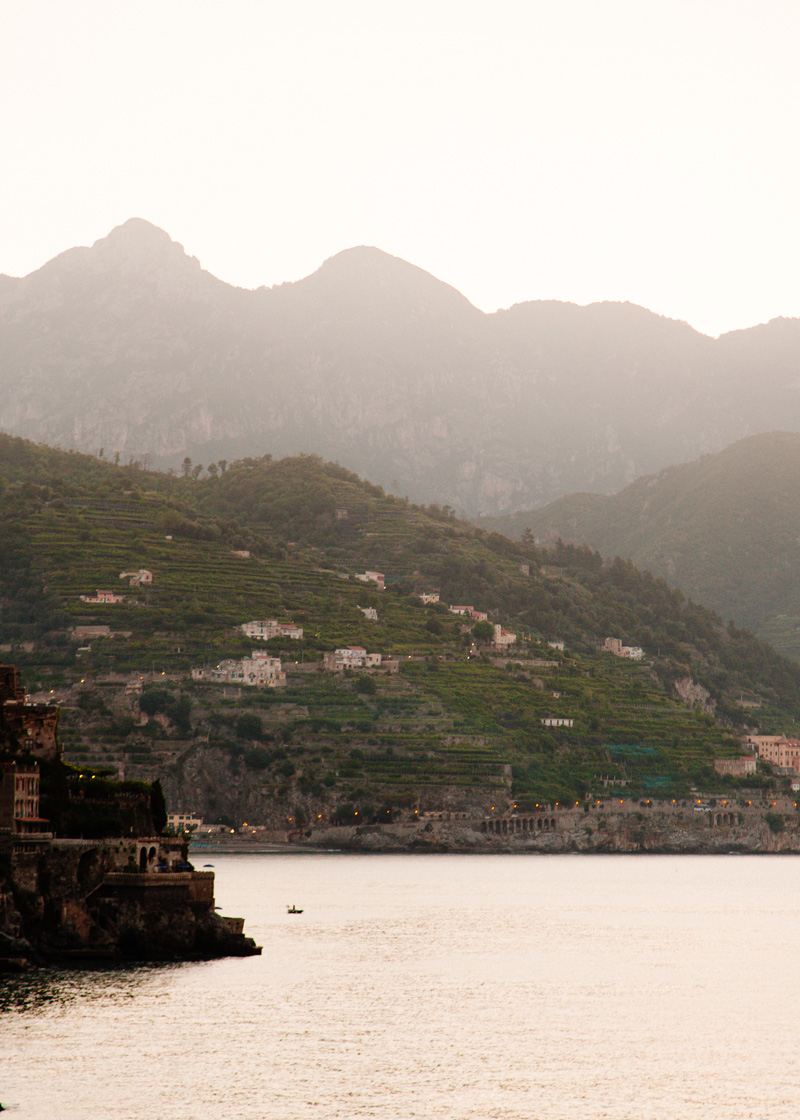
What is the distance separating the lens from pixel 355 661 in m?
175

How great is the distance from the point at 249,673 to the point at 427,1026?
112652 millimetres

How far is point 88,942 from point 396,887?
201 ft

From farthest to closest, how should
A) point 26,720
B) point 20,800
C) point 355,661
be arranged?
point 355,661, point 26,720, point 20,800

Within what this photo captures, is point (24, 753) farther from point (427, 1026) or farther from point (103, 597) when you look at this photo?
point (103, 597)

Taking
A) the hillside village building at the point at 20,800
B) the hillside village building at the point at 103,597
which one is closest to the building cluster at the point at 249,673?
the hillside village building at the point at 103,597

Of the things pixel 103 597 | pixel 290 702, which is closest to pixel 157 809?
pixel 290 702

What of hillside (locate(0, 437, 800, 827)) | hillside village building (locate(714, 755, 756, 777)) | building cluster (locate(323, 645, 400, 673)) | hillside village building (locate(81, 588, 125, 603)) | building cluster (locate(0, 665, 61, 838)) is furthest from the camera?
hillside village building (locate(714, 755, 756, 777))

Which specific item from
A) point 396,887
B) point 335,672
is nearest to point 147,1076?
point 396,887

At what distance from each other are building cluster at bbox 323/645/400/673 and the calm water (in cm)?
7841

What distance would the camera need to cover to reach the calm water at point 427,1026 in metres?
43.5

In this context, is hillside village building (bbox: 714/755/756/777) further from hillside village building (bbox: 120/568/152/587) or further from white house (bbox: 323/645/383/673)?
hillside village building (bbox: 120/568/152/587)

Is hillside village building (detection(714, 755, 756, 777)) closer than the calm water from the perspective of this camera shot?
No

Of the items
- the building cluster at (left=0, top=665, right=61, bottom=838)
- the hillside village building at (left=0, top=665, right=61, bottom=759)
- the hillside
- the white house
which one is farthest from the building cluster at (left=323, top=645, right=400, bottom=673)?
the hillside village building at (left=0, top=665, right=61, bottom=759)

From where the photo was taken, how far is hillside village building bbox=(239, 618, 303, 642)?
176125 mm
